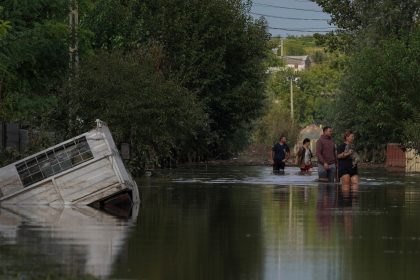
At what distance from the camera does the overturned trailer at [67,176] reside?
24031mm

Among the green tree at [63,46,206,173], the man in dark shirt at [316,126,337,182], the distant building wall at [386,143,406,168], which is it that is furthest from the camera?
the distant building wall at [386,143,406,168]

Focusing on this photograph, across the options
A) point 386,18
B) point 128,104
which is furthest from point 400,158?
point 128,104

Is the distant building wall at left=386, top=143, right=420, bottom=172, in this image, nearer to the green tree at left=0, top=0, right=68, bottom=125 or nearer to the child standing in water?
the child standing in water

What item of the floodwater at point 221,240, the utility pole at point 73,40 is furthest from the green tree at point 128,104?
the floodwater at point 221,240

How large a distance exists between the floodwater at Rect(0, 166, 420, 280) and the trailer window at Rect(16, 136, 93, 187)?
91 cm

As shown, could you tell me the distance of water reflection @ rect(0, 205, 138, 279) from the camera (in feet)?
44.6

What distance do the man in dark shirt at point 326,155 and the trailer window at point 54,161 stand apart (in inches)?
428

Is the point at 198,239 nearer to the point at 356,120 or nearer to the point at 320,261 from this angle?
the point at 320,261

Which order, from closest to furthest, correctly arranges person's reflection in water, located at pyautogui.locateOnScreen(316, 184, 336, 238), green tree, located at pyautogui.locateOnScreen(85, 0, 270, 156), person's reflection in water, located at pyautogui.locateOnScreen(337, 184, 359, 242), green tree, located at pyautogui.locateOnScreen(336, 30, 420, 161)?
person's reflection in water, located at pyautogui.locateOnScreen(337, 184, 359, 242) → person's reflection in water, located at pyautogui.locateOnScreen(316, 184, 336, 238) → green tree, located at pyautogui.locateOnScreen(85, 0, 270, 156) → green tree, located at pyautogui.locateOnScreen(336, 30, 420, 161)

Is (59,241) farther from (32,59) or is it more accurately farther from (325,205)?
(32,59)

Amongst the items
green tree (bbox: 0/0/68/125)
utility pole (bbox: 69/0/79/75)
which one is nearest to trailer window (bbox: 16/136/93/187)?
green tree (bbox: 0/0/68/125)

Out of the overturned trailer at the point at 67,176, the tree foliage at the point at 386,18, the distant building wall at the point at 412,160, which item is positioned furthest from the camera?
the tree foliage at the point at 386,18

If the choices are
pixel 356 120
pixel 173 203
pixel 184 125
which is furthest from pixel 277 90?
pixel 173 203

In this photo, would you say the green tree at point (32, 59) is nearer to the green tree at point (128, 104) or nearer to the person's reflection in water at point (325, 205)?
the green tree at point (128, 104)
